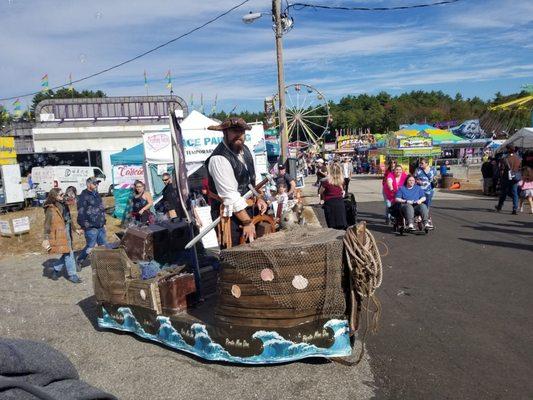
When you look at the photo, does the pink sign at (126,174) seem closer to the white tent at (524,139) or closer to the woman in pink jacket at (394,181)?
the woman in pink jacket at (394,181)

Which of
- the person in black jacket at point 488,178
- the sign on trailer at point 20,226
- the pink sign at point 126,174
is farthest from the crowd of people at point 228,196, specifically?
the person in black jacket at point 488,178

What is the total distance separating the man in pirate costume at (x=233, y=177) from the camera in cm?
427

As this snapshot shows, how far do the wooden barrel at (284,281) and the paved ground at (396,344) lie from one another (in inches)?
21.8

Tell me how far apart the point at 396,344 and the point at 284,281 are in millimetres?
1569

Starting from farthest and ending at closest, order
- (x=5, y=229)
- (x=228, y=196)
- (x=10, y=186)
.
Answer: (x=10, y=186)
(x=5, y=229)
(x=228, y=196)

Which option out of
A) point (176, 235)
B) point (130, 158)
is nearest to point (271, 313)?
point (176, 235)

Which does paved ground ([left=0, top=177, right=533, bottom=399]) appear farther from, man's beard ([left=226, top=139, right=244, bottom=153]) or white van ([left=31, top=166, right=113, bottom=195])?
white van ([left=31, top=166, right=113, bottom=195])

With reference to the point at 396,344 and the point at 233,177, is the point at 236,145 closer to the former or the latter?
the point at 233,177

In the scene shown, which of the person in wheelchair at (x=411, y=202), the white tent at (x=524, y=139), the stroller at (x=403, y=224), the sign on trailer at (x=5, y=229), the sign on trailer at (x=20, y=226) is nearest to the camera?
the person in wheelchair at (x=411, y=202)

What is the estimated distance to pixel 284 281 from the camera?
359 cm

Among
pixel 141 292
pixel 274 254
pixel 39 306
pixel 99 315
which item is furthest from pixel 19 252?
pixel 274 254

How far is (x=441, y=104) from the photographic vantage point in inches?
3374

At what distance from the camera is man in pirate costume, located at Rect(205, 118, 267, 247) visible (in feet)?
14.0

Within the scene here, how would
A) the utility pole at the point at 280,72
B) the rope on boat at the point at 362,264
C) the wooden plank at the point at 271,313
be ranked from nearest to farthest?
the rope on boat at the point at 362,264, the wooden plank at the point at 271,313, the utility pole at the point at 280,72
